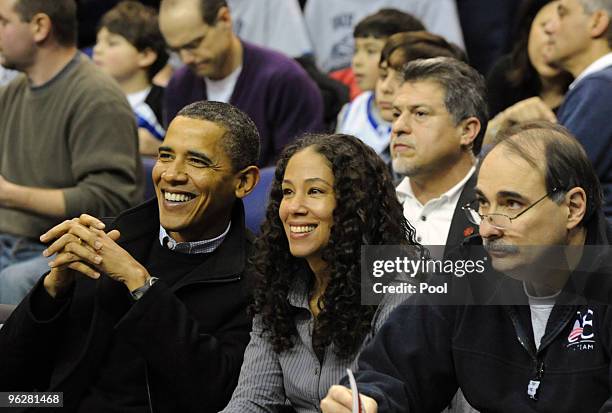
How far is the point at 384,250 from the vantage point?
2992 millimetres

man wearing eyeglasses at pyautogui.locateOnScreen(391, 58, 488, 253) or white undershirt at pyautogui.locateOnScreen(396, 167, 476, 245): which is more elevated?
man wearing eyeglasses at pyautogui.locateOnScreen(391, 58, 488, 253)

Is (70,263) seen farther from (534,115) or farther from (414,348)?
(534,115)

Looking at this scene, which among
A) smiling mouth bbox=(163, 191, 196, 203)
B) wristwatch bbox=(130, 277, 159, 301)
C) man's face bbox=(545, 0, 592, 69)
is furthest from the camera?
Result: man's face bbox=(545, 0, 592, 69)

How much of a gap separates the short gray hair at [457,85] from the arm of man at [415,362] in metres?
1.39

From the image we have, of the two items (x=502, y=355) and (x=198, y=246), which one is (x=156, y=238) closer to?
(x=198, y=246)

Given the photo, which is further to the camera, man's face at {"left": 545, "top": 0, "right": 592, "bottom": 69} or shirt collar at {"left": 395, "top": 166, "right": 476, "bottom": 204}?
man's face at {"left": 545, "top": 0, "right": 592, "bottom": 69}

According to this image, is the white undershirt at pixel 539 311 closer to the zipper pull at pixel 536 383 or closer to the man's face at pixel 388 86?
the zipper pull at pixel 536 383

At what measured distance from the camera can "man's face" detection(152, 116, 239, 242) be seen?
3350mm

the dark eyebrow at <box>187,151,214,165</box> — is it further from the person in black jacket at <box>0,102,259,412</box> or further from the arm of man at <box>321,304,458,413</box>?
the arm of man at <box>321,304,458,413</box>

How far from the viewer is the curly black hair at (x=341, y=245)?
9.46ft

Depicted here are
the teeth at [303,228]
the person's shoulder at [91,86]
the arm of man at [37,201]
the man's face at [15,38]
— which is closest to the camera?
the teeth at [303,228]

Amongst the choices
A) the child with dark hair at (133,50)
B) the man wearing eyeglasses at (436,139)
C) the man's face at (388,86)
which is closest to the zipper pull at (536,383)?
the man wearing eyeglasses at (436,139)

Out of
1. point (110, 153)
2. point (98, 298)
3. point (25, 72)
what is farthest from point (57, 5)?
point (98, 298)

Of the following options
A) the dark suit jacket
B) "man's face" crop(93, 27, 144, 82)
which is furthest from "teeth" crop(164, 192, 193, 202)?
"man's face" crop(93, 27, 144, 82)
